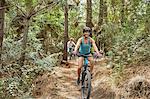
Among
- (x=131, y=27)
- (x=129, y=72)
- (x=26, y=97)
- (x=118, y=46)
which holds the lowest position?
(x=26, y=97)

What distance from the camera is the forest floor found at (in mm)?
8556

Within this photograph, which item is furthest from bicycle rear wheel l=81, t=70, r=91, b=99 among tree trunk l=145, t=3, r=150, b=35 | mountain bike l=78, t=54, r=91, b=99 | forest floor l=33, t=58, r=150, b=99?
tree trunk l=145, t=3, r=150, b=35

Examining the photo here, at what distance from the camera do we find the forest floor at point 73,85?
28.1 feet

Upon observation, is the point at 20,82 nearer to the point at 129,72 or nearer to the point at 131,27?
the point at 129,72

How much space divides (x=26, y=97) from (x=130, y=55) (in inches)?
140

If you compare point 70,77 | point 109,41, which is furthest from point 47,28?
point 70,77

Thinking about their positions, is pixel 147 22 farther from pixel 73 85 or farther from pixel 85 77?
pixel 85 77

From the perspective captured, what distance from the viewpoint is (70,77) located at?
12.1m

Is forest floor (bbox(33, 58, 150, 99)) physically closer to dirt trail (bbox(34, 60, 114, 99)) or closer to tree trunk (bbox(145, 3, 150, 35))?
dirt trail (bbox(34, 60, 114, 99))

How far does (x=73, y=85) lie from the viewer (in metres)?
10.7

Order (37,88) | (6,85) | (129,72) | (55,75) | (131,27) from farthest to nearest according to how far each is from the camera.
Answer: (55,75) → (131,27) → (37,88) → (6,85) → (129,72)

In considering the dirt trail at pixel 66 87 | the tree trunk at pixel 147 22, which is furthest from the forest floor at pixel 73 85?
the tree trunk at pixel 147 22

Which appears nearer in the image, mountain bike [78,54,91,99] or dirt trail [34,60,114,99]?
mountain bike [78,54,91,99]

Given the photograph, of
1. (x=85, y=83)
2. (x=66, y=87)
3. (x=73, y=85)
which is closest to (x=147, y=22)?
(x=73, y=85)
